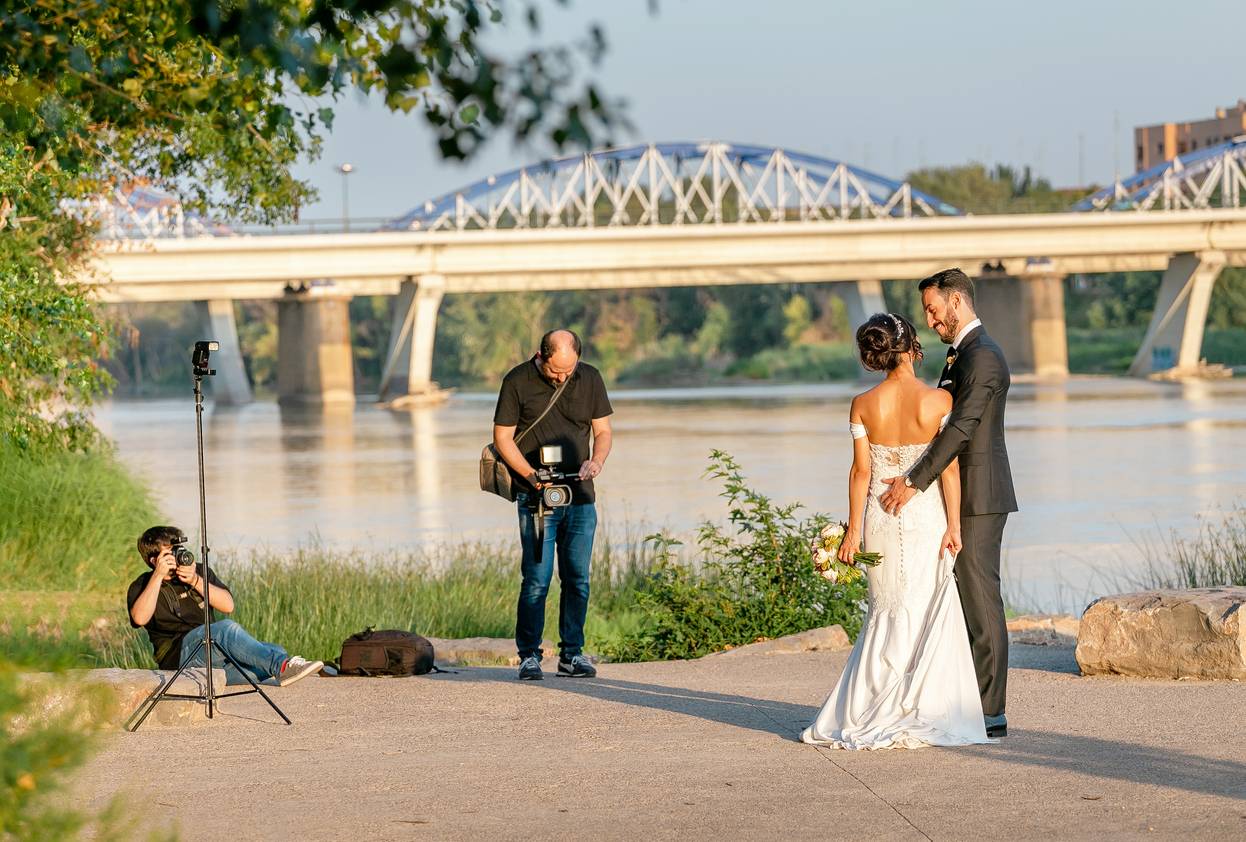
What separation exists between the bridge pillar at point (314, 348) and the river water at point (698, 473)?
7.01 metres

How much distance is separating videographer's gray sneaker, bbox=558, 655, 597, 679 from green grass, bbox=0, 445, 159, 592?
26.2ft

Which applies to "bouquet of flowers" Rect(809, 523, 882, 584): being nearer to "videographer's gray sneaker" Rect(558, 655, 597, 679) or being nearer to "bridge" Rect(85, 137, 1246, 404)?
"videographer's gray sneaker" Rect(558, 655, 597, 679)

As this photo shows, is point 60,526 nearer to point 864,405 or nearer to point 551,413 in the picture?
point 551,413

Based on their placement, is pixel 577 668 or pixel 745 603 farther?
pixel 745 603

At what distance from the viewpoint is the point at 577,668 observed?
983 centimetres

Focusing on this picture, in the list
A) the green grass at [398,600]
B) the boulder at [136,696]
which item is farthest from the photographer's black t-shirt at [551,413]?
the green grass at [398,600]

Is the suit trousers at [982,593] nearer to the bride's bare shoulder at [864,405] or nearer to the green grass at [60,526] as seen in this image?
the bride's bare shoulder at [864,405]

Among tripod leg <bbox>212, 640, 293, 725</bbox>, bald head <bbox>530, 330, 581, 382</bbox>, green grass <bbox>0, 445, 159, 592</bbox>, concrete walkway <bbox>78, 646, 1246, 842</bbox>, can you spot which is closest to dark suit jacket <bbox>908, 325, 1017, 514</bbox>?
concrete walkway <bbox>78, 646, 1246, 842</bbox>

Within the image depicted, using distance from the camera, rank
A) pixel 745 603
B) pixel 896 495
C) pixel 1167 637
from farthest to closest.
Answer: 1. pixel 745 603
2. pixel 1167 637
3. pixel 896 495

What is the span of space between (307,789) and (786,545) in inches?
232

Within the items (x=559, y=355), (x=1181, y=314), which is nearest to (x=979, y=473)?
(x=559, y=355)

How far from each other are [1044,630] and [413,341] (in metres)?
67.2

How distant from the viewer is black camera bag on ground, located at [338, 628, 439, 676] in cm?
994

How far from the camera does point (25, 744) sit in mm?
3871
